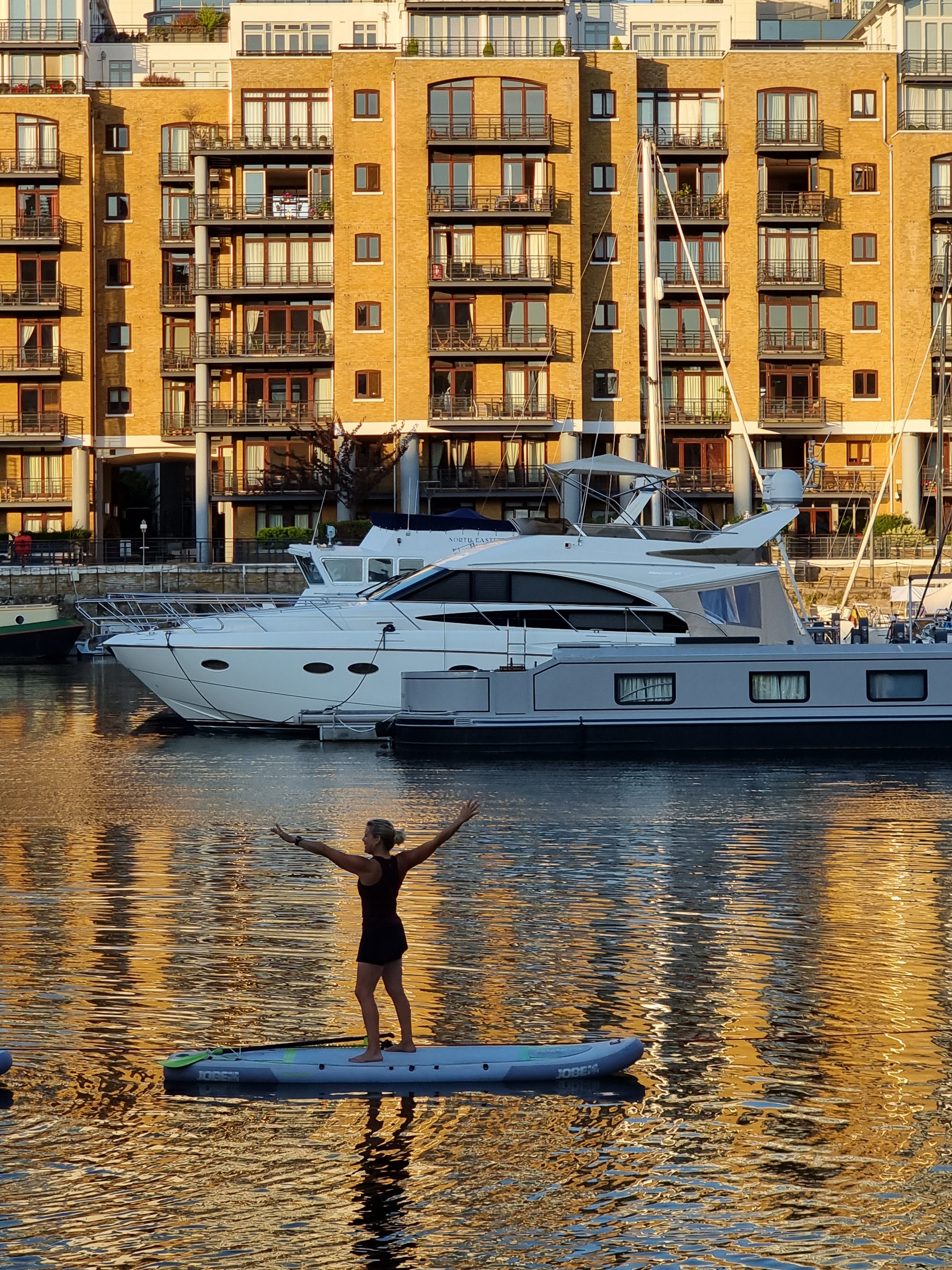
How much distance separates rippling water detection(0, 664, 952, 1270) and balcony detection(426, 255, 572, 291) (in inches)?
2056

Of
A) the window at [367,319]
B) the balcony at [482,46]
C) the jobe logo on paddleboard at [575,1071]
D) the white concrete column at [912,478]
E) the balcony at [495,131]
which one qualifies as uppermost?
the balcony at [482,46]

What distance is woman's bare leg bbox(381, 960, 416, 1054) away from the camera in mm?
10570

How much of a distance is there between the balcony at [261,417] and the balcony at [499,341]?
575 cm

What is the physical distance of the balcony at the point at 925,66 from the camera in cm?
7656

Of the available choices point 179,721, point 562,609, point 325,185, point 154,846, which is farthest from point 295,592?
point 154,846

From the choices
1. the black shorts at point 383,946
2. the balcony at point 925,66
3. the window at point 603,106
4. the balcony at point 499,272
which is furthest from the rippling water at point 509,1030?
the balcony at point 925,66

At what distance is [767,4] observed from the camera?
85562mm

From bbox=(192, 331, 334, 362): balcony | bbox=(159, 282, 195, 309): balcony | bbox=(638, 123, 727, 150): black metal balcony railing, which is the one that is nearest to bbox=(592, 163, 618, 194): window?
bbox=(638, 123, 727, 150): black metal balcony railing

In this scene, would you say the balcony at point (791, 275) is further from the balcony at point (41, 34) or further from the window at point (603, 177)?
the balcony at point (41, 34)

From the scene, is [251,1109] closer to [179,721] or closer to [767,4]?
[179,721]

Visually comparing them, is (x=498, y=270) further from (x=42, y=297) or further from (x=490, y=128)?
(x=42, y=297)

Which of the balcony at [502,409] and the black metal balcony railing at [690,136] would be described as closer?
the balcony at [502,409]

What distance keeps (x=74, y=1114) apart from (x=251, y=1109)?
1030mm

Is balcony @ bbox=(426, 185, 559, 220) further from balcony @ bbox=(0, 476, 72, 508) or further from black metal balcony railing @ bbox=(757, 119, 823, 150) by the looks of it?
balcony @ bbox=(0, 476, 72, 508)
